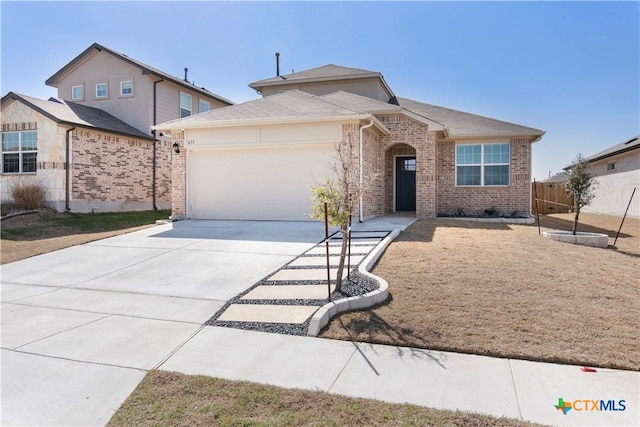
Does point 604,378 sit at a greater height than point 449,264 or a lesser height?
lesser

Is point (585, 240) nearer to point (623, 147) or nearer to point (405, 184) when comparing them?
point (405, 184)

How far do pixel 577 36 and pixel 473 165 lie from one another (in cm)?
585

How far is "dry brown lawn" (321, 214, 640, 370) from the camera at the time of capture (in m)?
4.39

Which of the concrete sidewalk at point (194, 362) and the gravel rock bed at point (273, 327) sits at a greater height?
the gravel rock bed at point (273, 327)

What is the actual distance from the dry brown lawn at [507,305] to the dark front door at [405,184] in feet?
27.9

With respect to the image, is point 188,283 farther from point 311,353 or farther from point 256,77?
point 256,77

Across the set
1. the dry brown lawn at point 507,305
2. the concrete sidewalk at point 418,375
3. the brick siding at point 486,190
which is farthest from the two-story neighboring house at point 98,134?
the concrete sidewalk at point 418,375

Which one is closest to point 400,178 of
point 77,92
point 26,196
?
point 26,196

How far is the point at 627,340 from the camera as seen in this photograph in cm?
450

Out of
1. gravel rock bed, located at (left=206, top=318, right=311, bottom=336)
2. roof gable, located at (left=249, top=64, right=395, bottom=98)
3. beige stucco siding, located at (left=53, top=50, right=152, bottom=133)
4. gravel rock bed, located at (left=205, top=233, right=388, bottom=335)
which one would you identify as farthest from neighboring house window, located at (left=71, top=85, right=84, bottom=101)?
gravel rock bed, located at (left=206, top=318, right=311, bottom=336)

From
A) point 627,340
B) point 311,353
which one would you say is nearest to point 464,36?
point 627,340

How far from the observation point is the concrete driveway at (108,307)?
371 cm

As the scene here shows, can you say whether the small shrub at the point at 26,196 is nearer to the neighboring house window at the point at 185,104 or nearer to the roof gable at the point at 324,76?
the neighboring house window at the point at 185,104

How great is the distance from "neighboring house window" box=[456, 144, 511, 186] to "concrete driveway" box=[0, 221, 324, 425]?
27.8ft
